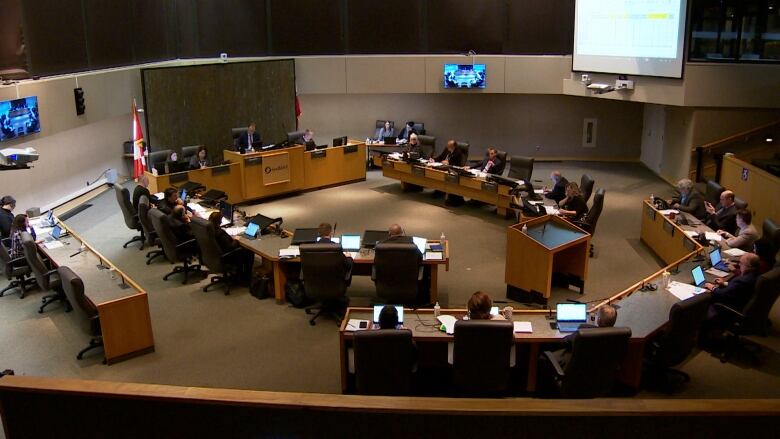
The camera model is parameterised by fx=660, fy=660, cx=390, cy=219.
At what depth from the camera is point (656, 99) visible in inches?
516

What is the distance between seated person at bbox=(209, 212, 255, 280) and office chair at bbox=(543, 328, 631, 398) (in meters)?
4.85

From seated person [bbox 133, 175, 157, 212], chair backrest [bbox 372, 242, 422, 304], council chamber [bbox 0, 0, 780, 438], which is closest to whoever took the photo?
council chamber [bbox 0, 0, 780, 438]

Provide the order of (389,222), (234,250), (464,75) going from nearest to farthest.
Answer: (234,250) < (389,222) < (464,75)

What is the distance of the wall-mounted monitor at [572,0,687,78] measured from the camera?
1230 cm

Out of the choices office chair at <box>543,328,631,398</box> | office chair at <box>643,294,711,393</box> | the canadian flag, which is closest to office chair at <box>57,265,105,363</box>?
office chair at <box>543,328,631,398</box>

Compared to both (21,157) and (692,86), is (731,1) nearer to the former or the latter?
(692,86)

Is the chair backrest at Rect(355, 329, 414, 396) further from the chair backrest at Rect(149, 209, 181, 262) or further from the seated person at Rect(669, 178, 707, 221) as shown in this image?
the seated person at Rect(669, 178, 707, 221)

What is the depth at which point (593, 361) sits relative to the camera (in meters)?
5.33

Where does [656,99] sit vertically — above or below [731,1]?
below

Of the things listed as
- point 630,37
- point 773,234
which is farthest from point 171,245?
point 630,37

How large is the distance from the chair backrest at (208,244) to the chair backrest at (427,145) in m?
6.60

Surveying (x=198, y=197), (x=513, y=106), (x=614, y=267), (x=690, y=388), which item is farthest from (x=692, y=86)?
(x=198, y=197)

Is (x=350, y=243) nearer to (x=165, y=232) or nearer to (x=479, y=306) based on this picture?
(x=165, y=232)

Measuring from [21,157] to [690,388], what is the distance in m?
8.30
